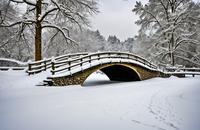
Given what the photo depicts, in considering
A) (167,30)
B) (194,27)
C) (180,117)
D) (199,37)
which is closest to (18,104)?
(180,117)

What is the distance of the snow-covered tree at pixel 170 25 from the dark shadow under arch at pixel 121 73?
718cm

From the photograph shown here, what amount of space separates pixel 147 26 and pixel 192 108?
71.9 ft

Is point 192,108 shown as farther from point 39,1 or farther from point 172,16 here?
point 172,16

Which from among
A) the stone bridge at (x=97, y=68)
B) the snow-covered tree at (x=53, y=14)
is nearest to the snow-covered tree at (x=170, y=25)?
the stone bridge at (x=97, y=68)

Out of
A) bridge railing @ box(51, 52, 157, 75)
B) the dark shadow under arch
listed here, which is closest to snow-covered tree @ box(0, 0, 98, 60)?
bridge railing @ box(51, 52, 157, 75)

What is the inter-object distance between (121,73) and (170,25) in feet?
33.0

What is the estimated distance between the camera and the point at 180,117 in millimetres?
6797

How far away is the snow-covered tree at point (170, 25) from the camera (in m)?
25.5

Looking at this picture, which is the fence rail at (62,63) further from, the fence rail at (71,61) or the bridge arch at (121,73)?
the bridge arch at (121,73)

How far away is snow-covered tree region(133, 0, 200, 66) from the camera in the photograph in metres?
25.5

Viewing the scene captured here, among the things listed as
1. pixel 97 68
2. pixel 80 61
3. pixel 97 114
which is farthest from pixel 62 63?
pixel 97 114

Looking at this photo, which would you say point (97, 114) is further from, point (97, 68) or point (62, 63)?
point (97, 68)

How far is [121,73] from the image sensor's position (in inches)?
859

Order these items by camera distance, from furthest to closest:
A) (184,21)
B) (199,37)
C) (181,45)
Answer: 1. (199,37)
2. (181,45)
3. (184,21)
